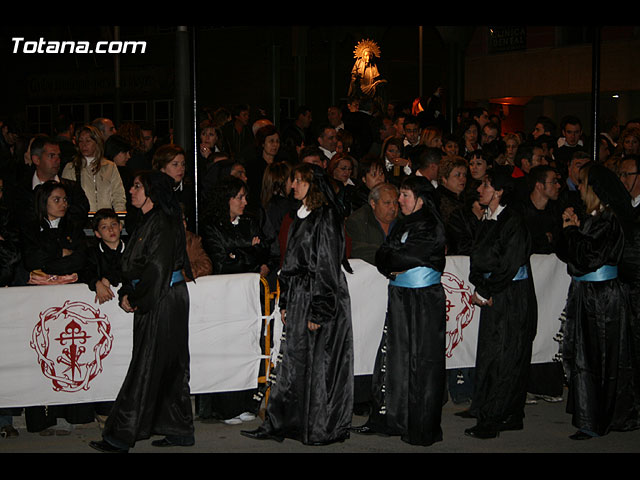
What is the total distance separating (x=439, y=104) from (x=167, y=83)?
60.4ft

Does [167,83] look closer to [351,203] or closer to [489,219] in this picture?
[351,203]

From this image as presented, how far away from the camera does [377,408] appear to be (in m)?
7.77

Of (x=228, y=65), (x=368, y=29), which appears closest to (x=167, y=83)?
(x=228, y=65)

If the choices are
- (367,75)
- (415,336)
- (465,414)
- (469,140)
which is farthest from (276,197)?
(367,75)

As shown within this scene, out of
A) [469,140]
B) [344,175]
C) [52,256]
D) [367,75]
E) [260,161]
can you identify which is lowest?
[52,256]

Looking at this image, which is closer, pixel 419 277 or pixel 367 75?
pixel 419 277

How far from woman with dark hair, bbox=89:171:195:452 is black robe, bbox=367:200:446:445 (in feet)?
5.55

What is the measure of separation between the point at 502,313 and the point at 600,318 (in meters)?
0.82

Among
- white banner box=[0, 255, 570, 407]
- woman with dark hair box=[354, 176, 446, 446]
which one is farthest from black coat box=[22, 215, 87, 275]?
woman with dark hair box=[354, 176, 446, 446]

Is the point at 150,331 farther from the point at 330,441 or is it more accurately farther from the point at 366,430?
the point at 366,430

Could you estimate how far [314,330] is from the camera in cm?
747

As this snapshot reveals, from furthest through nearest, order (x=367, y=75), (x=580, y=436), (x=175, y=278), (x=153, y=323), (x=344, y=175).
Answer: (x=367, y=75), (x=344, y=175), (x=580, y=436), (x=175, y=278), (x=153, y=323)

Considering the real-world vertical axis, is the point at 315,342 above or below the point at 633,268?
below

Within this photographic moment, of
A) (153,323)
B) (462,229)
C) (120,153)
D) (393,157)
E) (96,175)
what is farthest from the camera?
(393,157)
